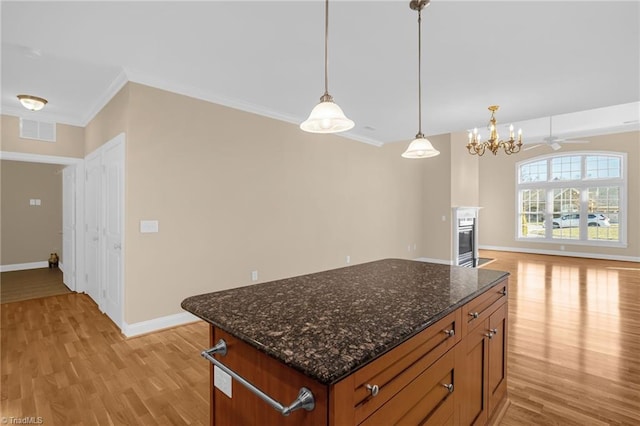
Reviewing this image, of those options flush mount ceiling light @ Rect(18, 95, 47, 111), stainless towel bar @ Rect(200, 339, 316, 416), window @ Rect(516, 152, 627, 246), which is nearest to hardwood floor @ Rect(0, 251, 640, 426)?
stainless towel bar @ Rect(200, 339, 316, 416)

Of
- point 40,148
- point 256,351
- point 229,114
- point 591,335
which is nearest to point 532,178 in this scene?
point 591,335

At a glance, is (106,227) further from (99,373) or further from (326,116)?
(326,116)

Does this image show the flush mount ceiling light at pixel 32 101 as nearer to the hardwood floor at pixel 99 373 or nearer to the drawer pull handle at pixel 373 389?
the hardwood floor at pixel 99 373

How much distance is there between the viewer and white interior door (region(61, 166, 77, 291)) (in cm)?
461

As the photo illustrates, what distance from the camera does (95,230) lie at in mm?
4059

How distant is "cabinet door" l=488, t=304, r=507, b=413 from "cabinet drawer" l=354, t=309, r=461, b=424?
0.58 m

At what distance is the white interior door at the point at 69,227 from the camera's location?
4.61 meters

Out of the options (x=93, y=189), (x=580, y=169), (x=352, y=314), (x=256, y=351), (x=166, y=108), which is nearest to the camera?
(x=256, y=351)

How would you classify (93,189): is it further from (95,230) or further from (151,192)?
(151,192)

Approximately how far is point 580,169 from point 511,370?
26.9ft

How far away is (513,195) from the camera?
9344mm

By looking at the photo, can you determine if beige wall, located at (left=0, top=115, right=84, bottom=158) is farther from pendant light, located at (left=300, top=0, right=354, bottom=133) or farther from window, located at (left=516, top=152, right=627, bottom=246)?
window, located at (left=516, top=152, right=627, bottom=246)

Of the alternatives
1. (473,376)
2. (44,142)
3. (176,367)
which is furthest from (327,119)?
(44,142)

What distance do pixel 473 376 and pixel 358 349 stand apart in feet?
3.44
